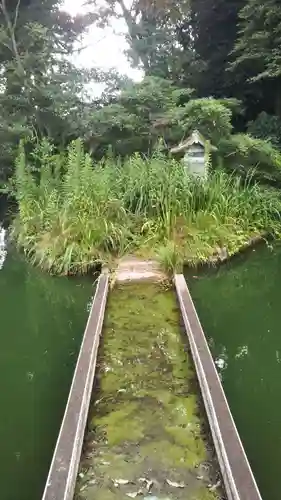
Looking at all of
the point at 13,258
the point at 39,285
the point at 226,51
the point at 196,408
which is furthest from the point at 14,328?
the point at 226,51

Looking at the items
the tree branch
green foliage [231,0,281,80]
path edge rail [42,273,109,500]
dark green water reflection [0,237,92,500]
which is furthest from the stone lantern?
path edge rail [42,273,109,500]

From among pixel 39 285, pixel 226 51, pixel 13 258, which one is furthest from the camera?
pixel 226 51

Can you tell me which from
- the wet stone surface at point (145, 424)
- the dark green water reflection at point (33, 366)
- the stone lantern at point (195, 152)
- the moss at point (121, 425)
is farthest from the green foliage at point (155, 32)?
the moss at point (121, 425)

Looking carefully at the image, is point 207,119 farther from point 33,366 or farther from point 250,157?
point 33,366

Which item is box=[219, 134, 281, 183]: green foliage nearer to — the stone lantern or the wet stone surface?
the stone lantern

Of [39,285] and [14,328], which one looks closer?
[14,328]

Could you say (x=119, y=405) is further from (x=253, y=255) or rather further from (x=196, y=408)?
(x=253, y=255)

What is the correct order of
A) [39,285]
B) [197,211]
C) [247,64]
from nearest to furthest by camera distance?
[39,285] → [197,211] → [247,64]

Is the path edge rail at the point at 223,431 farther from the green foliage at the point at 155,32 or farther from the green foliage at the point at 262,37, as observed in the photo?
the green foliage at the point at 155,32
